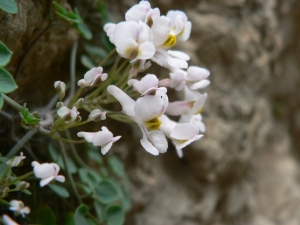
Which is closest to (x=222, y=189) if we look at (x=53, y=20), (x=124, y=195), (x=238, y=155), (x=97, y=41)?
(x=238, y=155)

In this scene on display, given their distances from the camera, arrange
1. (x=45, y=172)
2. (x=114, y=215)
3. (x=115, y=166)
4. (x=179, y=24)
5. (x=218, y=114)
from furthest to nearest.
Answer: (x=218, y=114), (x=115, y=166), (x=114, y=215), (x=179, y=24), (x=45, y=172)

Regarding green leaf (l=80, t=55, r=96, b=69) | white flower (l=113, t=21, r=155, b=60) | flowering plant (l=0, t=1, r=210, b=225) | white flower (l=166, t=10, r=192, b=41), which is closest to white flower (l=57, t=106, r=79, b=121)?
flowering plant (l=0, t=1, r=210, b=225)

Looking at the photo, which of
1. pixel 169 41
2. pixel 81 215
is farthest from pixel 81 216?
pixel 169 41

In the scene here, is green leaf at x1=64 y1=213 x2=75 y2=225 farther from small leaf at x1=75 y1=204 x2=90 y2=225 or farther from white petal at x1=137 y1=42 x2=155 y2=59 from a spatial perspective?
white petal at x1=137 y1=42 x2=155 y2=59

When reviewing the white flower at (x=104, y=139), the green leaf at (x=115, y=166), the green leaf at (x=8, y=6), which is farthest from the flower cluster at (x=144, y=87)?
the green leaf at (x=115, y=166)

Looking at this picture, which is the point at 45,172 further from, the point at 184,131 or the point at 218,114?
the point at 218,114

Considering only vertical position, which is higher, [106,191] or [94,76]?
[94,76]
